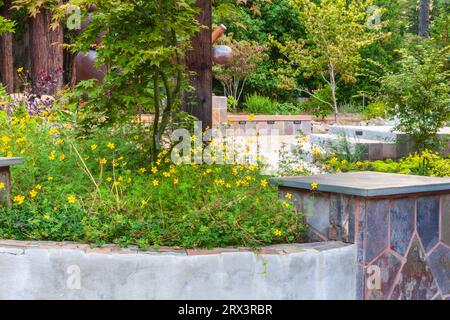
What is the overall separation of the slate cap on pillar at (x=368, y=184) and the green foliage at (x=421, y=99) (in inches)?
140

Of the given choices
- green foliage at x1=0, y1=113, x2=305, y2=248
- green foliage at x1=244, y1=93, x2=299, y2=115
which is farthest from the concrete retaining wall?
green foliage at x1=244, y1=93, x2=299, y2=115

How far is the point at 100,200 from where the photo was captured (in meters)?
4.26

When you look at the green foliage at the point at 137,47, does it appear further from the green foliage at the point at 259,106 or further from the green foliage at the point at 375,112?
the green foliage at the point at 259,106

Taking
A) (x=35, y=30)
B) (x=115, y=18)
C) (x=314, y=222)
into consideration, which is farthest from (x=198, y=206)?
(x=35, y=30)

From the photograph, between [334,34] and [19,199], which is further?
[334,34]

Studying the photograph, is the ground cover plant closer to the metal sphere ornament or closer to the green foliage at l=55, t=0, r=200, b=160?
the green foliage at l=55, t=0, r=200, b=160

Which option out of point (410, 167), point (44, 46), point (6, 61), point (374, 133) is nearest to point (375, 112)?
point (374, 133)

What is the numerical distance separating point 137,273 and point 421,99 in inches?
203

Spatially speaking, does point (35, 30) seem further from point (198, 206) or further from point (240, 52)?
point (198, 206)

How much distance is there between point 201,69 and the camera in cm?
604

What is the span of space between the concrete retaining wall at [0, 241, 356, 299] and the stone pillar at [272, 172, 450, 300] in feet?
1.37

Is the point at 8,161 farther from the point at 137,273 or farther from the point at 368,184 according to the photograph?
the point at 368,184

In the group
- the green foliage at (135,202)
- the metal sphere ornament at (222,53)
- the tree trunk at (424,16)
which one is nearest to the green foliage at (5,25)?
the green foliage at (135,202)
